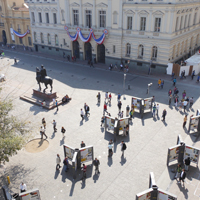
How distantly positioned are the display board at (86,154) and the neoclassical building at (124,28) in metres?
25.0

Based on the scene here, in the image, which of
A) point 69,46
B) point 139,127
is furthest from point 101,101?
point 69,46

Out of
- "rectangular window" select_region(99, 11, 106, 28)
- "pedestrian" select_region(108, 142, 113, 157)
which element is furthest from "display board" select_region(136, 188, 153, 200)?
"rectangular window" select_region(99, 11, 106, 28)

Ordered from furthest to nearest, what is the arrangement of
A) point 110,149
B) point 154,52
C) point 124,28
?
point 124,28, point 154,52, point 110,149

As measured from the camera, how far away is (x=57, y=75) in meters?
38.2

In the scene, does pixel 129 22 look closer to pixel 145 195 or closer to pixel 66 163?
pixel 66 163

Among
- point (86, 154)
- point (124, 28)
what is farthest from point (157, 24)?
point (86, 154)

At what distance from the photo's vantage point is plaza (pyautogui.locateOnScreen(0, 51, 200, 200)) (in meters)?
15.2

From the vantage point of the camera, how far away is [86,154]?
55.4 feet

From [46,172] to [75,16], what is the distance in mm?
35772

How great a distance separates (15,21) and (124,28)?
35449mm

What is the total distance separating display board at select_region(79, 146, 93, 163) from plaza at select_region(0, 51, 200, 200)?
73 cm

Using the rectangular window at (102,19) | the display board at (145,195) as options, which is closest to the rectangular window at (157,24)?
the rectangular window at (102,19)

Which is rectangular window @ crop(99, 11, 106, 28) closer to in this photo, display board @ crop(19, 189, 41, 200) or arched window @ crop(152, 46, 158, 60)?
arched window @ crop(152, 46, 158, 60)

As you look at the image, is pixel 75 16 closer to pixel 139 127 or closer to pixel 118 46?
pixel 118 46
